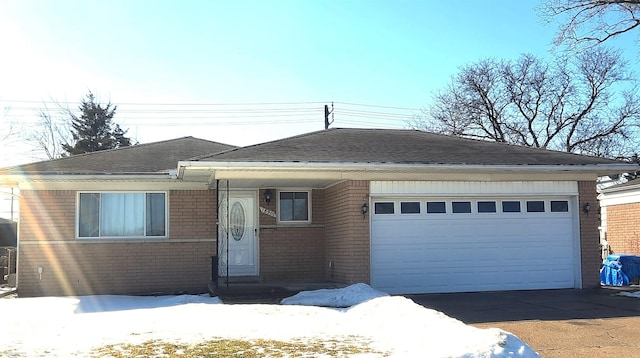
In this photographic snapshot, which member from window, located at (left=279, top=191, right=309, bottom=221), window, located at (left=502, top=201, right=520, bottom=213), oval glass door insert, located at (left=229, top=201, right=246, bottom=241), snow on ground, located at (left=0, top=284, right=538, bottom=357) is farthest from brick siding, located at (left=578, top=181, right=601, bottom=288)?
oval glass door insert, located at (left=229, top=201, right=246, bottom=241)

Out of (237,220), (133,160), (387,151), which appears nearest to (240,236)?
(237,220)

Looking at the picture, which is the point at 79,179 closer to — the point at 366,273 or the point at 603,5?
the point at 366,273

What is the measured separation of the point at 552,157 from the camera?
14219mm

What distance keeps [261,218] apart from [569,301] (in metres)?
7.34

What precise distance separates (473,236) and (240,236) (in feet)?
18.8

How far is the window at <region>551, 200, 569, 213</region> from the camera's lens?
14.1 metres

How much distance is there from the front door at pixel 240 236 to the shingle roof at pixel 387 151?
92.0 inches

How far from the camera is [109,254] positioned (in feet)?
47.6

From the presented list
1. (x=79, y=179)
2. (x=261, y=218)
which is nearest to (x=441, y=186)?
(x=261, y=218)

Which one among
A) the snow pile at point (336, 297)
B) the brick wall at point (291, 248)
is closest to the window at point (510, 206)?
the snow pile at point (336, 297)

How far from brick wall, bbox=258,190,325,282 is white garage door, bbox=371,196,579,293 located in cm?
257

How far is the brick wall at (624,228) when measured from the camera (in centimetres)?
1962

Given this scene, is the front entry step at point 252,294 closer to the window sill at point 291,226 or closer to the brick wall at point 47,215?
the window sill at point 291,226

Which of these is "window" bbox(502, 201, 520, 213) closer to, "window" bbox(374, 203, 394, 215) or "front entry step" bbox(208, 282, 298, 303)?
"window" bbox(374, 203, 394, 215)
